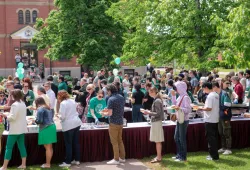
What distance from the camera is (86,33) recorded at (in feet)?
96.9

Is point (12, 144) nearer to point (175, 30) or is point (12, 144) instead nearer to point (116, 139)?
point (116, 139)

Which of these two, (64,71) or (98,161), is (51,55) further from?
(98,161)

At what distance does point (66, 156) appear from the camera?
912cm

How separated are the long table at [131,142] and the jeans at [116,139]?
0.47m

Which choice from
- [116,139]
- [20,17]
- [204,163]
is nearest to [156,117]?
[116,139]

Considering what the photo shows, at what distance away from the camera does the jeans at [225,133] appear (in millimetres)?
9781

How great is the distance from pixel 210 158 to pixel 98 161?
9.09ft

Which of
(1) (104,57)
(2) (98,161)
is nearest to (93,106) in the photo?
(2) (98,161)

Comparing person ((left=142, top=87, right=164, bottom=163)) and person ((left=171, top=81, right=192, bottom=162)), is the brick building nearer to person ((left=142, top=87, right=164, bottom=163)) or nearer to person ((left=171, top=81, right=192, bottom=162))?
person ((left=142, top=87, right=164, bottom=163))

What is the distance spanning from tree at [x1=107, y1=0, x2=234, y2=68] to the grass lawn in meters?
7.92

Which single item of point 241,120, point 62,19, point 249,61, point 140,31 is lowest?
point 241,120

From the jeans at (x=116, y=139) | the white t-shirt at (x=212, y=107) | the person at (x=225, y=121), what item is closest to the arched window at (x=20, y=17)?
the jeans at (x=116, y=139)

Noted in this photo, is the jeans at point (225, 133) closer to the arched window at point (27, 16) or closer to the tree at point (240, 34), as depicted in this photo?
the tree at point (240, 34)

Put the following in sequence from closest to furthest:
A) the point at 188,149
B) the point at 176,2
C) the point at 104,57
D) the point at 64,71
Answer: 1. the point at 188,149
2. the point at 176,2
3. the point at 104,57
4. the point at 64,71
